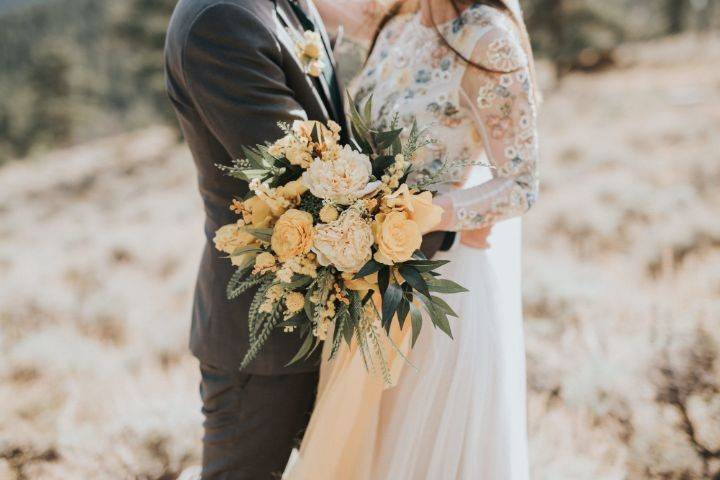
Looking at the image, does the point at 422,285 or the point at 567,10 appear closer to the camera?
the point at 422,285

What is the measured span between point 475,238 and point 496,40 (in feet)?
2.33

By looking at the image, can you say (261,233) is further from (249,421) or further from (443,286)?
(249,421)

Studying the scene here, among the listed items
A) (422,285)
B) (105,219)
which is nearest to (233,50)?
(422,285)

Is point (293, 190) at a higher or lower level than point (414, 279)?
higher

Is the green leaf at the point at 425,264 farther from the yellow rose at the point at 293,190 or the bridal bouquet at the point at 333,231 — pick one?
the yellow rose at the point at 293,190

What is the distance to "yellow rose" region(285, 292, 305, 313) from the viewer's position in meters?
1.51

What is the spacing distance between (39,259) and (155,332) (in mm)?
3530

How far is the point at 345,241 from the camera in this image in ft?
4.62

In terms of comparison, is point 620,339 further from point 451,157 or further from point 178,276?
point 178,276

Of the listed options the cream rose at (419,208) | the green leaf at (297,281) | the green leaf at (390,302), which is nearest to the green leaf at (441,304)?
the green leaf at (390,302)

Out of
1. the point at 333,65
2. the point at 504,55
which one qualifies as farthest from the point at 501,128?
the point at 333,65

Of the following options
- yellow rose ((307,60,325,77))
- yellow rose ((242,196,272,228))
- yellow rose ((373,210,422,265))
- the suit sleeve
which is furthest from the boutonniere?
yellow rose ((373,210,422,265))

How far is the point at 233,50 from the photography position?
1.54m

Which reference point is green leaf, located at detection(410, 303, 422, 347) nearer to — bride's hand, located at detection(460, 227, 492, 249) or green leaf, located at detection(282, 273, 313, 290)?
green leaf, located at detection(282, 273, 313, 290)
